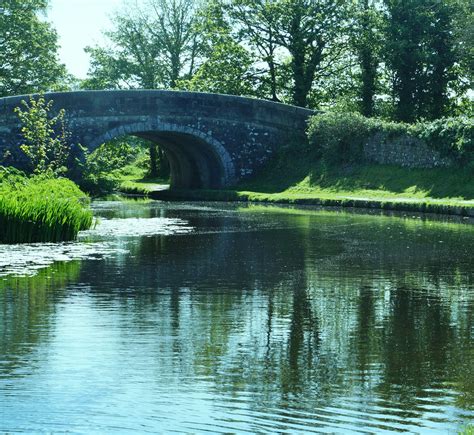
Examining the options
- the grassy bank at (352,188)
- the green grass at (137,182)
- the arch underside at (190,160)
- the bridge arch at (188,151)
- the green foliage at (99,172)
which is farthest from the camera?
the green grass at (137,182)

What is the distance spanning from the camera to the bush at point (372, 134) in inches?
1399

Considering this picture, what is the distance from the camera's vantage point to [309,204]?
36.4 meters

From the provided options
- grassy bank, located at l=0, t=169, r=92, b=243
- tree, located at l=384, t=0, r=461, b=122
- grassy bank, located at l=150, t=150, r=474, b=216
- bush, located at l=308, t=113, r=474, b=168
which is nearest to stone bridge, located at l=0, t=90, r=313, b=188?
grassy bank, located at l=150, t=150, r=474, b=216

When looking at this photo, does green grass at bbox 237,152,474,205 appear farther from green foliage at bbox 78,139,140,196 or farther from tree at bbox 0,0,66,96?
tree at bbox 0,0,66,96

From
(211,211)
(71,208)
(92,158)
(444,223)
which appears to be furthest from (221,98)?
(71,208)

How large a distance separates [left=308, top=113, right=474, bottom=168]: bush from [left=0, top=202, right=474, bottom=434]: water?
17704 mm

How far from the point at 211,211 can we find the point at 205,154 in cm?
1572

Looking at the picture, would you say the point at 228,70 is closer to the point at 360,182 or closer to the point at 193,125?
the point at 193,125

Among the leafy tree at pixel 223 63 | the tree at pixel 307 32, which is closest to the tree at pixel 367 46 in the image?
the tree at pixel 307 32

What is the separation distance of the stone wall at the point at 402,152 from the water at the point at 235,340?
18.9 metres

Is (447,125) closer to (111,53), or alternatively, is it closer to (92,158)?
(92,158)

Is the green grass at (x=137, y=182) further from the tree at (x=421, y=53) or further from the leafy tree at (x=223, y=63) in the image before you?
the tree at (x=421, y=53)

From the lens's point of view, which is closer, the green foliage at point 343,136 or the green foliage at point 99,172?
the green foliage at point 99,172

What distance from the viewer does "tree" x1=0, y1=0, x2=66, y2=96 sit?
177 feet
